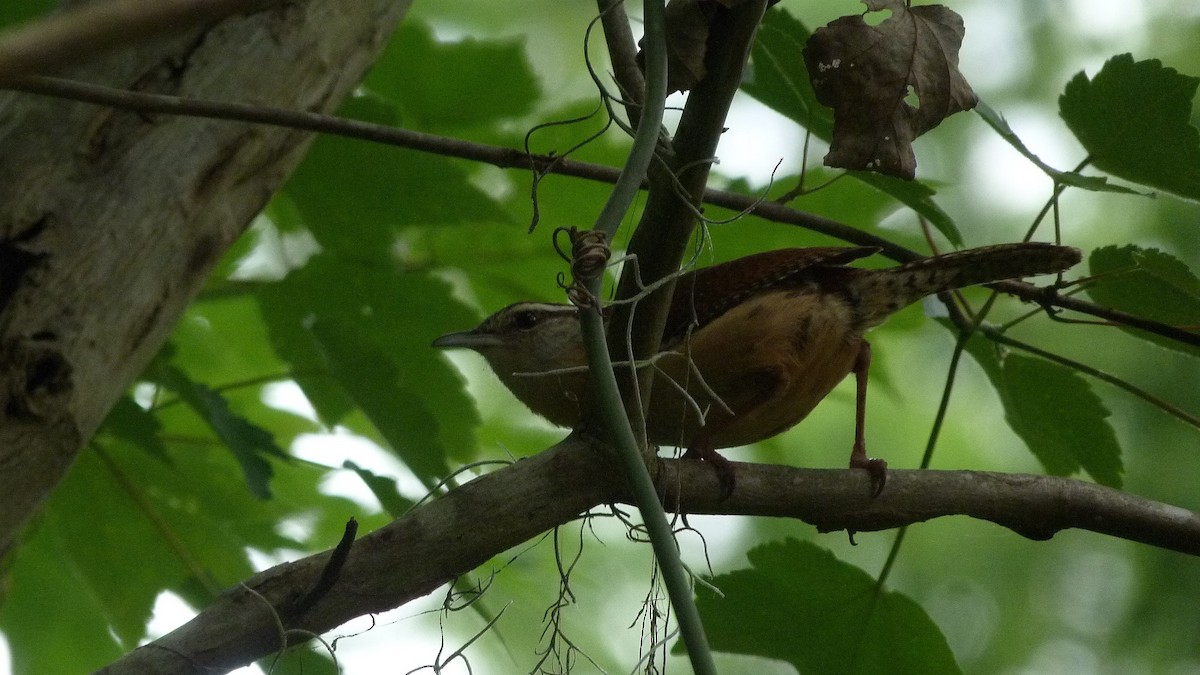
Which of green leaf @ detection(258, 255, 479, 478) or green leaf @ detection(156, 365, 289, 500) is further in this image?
green leaf @ detection(258, 255, 479, 478)

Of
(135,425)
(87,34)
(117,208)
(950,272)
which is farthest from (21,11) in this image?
(87,34)

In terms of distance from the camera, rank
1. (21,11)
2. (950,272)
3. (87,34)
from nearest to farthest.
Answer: (87,34) → (21,11) → (950,272)

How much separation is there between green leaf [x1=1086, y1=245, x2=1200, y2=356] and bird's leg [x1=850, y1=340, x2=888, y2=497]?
731 millimetres

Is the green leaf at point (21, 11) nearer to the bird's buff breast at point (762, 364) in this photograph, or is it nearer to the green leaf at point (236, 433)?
the green leaf at point (236, 433)

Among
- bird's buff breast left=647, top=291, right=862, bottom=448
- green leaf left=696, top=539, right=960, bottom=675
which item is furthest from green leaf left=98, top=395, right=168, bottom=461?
green leaf left=696, top=539, right=960, bottom=675

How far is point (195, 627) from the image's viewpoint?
2.00 meters

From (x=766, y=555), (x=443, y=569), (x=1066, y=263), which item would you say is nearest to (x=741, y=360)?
(x=766, y=555)

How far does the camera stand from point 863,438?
3.29 meters

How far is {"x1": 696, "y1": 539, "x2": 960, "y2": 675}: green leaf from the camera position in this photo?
109 inches

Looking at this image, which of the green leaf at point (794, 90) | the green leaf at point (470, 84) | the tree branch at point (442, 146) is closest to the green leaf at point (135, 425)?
the tree branch at point (442, 146)

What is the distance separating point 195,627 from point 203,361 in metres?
2.06

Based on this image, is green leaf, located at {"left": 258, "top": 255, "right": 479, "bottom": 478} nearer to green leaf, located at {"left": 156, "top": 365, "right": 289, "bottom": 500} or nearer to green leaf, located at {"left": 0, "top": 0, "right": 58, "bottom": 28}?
green leaf, located at {"left": 156, "top": 365, "right": 289, "bottom": 500}

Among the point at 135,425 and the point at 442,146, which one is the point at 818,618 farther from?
the point at 135,425

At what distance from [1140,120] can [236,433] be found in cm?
229
